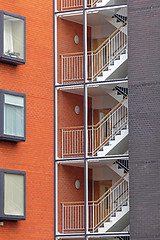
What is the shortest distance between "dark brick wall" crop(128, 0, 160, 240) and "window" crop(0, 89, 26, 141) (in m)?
3.70

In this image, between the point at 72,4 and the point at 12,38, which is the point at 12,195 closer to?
the point at 12,38

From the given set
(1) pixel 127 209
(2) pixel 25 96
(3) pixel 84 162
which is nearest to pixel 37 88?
(2) pixel 25 96

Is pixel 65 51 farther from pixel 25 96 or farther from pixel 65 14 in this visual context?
pixel 25 96

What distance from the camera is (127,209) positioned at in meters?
31.6

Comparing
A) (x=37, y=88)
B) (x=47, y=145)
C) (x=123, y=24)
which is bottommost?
(x=47, y=145)

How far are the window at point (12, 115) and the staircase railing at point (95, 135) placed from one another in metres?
2.53

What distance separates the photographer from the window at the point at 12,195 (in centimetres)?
2912

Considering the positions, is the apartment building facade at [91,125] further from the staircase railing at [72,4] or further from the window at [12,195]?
the window at [12,195]

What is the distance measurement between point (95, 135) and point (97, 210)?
2.75 meters

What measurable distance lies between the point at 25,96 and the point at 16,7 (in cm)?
310

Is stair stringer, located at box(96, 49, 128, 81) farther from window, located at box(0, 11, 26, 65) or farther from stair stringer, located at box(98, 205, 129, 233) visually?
stair stringer, located at box(98, 205, 129, 233)

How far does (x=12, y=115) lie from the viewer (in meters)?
30.0

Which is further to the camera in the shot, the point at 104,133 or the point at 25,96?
the point at 104,133

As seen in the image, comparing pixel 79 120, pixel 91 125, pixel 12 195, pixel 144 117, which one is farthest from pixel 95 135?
pixel 12 195
